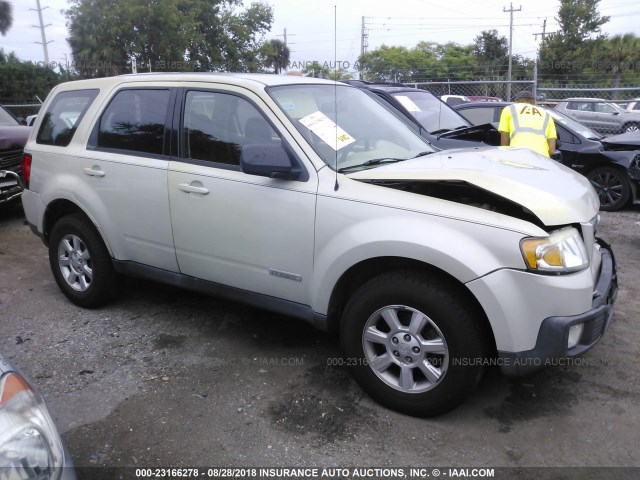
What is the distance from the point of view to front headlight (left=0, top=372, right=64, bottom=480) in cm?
159


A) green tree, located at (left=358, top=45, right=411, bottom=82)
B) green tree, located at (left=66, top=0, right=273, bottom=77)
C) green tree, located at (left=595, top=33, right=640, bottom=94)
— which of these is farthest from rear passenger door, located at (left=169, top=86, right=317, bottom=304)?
green tree, located at (left=595, top=33, right=640, bottom=94)

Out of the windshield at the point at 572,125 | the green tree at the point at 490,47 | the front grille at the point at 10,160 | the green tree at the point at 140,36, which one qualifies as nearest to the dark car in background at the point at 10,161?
the front grille at the point at 10,160

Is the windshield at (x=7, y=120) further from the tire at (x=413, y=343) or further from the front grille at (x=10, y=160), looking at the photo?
the tire at (x=413, y=343)

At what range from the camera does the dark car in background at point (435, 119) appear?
6.66 m

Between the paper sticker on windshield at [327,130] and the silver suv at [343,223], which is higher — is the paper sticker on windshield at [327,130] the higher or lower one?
the higher one

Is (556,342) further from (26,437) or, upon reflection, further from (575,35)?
(575,35)

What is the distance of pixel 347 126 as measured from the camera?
356cm

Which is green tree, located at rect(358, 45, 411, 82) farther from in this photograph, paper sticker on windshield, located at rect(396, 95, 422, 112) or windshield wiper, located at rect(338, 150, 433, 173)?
windshield wiper, located at rect(338, 150, 433, 173)

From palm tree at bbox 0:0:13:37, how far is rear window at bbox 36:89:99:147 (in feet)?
160

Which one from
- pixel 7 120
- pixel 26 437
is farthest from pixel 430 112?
pixel 26 437

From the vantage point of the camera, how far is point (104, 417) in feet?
10.1

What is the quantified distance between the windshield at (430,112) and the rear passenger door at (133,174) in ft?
13.1

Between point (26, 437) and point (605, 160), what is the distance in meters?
8.08

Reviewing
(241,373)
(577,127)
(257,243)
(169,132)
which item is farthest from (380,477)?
(577,127)
